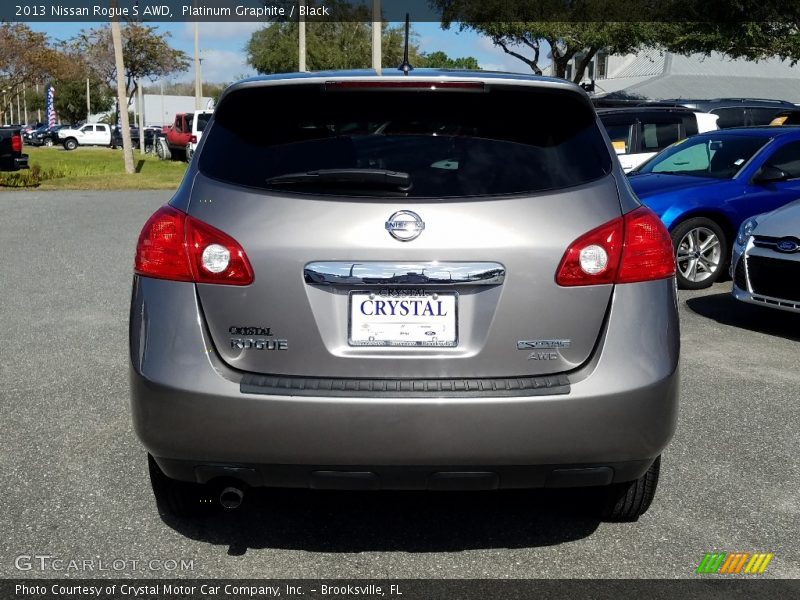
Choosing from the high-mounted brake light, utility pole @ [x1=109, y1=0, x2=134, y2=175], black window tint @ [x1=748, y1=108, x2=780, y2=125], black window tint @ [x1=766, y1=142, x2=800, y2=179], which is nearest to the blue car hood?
black window tint @ [x1=766, y1=142, x2=800, y2=179]

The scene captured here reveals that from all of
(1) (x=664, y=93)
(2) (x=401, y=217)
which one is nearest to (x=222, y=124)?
(2) (x=401, y=217)

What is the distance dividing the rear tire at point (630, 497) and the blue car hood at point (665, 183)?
6.27 metres

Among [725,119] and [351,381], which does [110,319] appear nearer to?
[351,381]

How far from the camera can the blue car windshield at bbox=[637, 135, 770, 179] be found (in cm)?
1016

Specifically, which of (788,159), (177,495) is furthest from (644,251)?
(788,159)

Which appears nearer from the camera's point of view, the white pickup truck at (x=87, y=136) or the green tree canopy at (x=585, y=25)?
the green tree canopy at (x=585, y=25)

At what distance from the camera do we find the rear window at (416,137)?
3.18 meters

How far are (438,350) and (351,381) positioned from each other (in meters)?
0.28

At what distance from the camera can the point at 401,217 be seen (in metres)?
3.06

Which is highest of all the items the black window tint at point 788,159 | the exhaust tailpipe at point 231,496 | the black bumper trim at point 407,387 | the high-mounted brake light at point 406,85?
the high-mounted brake light at point 406,85

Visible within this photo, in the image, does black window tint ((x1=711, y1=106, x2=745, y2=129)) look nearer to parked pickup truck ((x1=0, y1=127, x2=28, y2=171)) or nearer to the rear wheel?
the rear wheel

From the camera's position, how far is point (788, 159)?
1004cm

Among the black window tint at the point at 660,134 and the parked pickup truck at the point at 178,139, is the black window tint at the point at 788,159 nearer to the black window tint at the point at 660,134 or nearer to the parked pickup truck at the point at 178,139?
the black window tint at the point at 660,134

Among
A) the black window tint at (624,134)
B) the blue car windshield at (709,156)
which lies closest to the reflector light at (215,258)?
the blue car windshield at (709,156)
